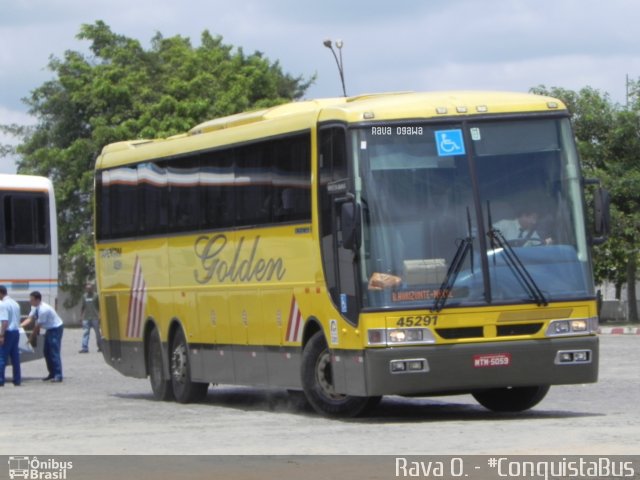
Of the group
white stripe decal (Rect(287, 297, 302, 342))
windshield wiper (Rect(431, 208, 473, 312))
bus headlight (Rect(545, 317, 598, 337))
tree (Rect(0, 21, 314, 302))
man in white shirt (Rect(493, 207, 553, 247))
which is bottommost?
bus headlight (Rect(545, 317, 598, 337))

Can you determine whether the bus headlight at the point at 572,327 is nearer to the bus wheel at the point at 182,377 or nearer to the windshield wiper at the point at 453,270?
the windshield wiper at the point at 453,270

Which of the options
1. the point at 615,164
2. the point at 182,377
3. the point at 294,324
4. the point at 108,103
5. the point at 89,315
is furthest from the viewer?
the point at 108,103

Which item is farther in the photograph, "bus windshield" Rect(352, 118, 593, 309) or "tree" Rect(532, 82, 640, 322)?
"tree" Rect(532, 82, 640, 322)

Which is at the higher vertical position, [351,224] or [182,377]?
[351,224]

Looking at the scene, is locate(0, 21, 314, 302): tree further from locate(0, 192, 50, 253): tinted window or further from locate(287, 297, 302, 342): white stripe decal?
locate(287, 297, 302, 342): white stripe decal

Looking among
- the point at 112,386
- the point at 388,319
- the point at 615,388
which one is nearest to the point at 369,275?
the point at 388,319

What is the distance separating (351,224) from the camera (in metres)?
16.3

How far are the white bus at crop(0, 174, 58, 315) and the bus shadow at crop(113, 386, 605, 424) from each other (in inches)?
238

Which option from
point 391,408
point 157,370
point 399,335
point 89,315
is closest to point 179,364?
point 157,370

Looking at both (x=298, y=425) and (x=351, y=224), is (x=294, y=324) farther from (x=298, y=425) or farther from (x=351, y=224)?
(x=351, y=224)

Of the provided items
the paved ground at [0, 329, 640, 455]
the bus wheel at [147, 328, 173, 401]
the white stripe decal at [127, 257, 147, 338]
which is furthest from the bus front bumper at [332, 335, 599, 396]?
the white stripe decal at [127, 257, 147, 338]

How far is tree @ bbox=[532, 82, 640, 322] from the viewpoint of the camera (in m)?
51.3

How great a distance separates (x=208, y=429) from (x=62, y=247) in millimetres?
50497

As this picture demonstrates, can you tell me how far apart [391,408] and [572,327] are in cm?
354
